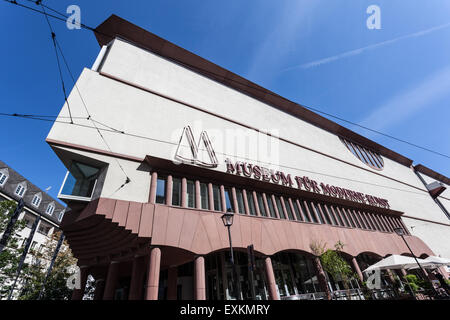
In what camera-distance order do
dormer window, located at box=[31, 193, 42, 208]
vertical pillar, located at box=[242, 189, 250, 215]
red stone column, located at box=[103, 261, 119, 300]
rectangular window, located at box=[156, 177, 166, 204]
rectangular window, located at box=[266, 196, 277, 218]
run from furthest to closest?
dormer window, located at box=[31, 193, 42, 208] → rectangular window, located at box=[266, 196, 277, 218] → vertical pillar, located at box=[242, 189, 250, 215] → rectangular window, located at box=[156, 177, 166, 204] → red stone column, located at box=[103, 261, 119, 300]

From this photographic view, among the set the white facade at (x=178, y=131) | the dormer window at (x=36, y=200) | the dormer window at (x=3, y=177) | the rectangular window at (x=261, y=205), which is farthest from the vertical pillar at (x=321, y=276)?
the dormer window at (x=36, y=200)

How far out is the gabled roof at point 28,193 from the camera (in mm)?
31373

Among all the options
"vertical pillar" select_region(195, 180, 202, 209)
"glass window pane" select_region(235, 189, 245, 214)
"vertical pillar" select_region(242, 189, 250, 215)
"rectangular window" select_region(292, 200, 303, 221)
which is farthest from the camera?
"rectangular window" select_region(292, 200, 303, 221)

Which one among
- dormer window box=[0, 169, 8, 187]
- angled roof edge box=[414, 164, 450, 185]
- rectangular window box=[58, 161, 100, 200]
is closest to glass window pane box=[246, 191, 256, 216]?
rectangular window box=[58, 161, 100, 200]

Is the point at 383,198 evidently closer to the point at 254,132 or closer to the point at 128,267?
the point at 254,132

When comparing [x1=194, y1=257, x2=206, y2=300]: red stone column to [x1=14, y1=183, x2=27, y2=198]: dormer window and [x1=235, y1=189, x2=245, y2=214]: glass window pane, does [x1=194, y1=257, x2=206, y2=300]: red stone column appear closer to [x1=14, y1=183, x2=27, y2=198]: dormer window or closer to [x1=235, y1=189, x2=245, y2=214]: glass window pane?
[x1=235, y1=189, x2=245, y2=214]: glass window pane

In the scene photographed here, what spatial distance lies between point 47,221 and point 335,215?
46.4 m

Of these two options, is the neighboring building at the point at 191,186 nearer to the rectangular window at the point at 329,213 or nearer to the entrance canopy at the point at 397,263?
the rectangular window at the point at 329,213

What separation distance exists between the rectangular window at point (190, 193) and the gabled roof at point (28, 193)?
108 ft

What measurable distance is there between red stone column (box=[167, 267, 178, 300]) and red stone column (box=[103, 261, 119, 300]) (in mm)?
3054

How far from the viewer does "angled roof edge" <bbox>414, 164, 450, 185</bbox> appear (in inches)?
1740

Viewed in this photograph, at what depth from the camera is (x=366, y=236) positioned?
20500 millimetres

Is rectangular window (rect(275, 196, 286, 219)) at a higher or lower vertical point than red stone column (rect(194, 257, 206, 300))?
higher

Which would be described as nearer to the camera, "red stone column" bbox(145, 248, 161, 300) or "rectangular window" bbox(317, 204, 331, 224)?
"red stone column" bbox(145, 248, 161, 300)
